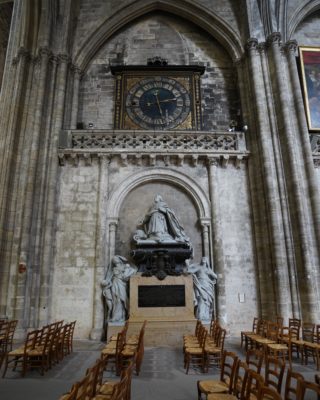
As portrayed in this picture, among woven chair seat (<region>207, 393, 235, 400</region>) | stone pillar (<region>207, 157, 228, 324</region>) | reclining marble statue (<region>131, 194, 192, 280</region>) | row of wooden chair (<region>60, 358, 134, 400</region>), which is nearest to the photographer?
row of wooden chair (<region>60, 358, 134, 400</region>)

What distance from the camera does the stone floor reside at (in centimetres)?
460

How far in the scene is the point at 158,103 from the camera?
13031 mm

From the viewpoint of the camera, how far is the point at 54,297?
33.2ft

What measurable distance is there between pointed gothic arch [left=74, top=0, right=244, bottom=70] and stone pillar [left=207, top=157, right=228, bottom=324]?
547 centimetres

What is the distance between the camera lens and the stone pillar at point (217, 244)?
33.3ft

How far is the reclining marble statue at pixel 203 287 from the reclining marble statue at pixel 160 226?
954 mm

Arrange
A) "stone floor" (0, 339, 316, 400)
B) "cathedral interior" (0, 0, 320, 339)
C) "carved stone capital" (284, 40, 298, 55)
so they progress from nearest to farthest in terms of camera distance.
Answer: "stone floor" (0, 339, 316, 400) < "cathedral interior" (0, 0, 320, 339) < "carved stone capital" (284, 40, 298, 55)

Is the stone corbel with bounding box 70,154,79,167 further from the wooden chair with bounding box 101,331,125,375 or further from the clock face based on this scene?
the wooden chair with bounding box 101,331,125,375

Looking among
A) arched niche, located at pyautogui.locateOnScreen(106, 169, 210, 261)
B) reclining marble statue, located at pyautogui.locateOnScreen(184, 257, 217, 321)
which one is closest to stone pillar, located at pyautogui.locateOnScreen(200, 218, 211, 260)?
arched niche, located at pyautogui.locateOnScreen(106, 169, 210, 261)

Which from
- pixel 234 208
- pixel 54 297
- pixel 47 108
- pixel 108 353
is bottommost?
pixel 108 353

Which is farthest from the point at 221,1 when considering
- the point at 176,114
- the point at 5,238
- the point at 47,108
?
the point at 5,238

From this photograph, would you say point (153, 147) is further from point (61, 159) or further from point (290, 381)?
point (290, 381)

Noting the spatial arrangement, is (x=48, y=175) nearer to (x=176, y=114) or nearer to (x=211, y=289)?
(x=176, y=114)

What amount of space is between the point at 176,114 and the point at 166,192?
355cm
